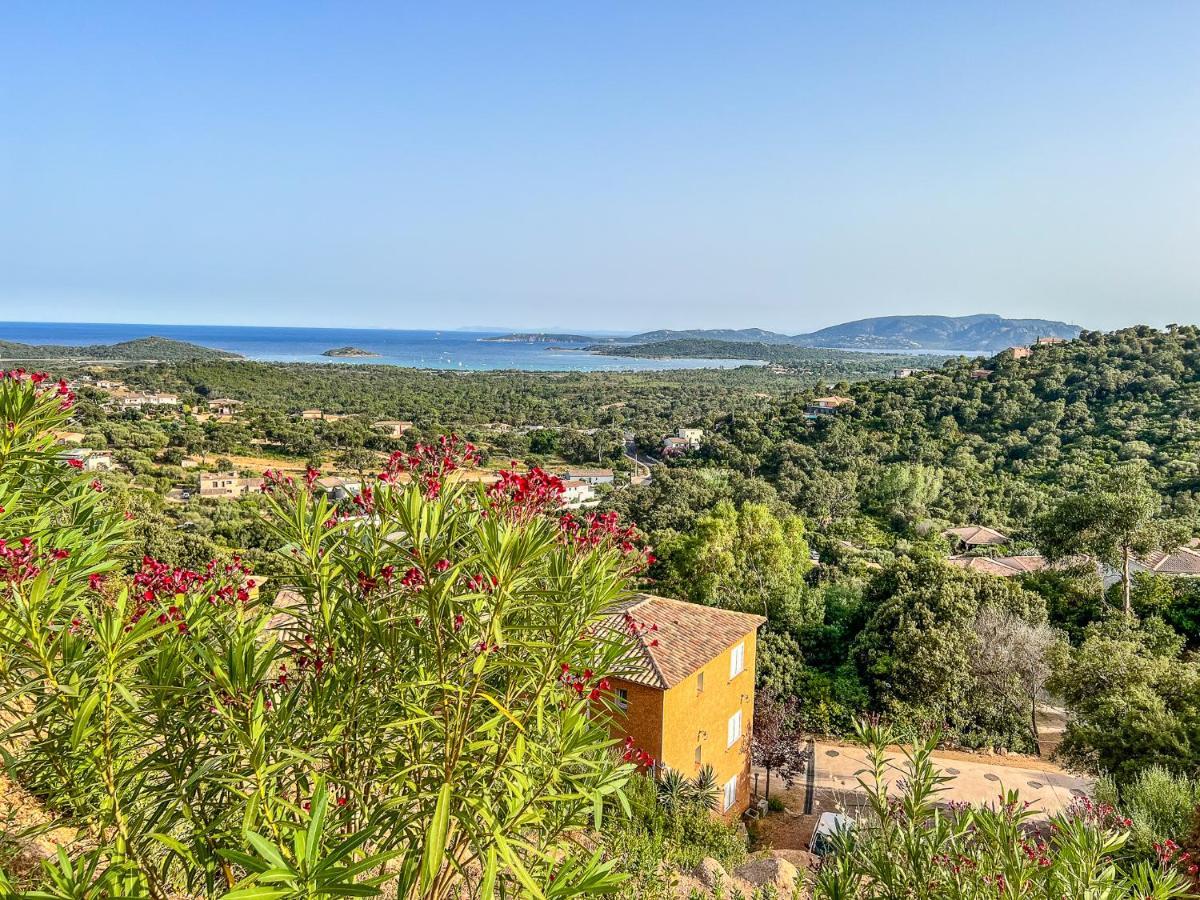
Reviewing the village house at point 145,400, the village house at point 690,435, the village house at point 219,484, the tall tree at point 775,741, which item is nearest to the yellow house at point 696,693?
the tall tree at point 775,741

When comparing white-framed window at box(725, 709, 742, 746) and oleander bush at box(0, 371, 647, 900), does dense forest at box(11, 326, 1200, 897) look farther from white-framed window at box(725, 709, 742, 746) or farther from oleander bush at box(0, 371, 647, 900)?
white-framed window at box(725, 709, 742, 746)

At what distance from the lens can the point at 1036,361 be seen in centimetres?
4825

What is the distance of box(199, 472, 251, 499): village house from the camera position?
34.6 meters

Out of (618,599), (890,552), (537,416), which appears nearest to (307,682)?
(618,599)

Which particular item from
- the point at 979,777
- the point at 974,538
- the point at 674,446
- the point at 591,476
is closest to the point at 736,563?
the point at 979,777

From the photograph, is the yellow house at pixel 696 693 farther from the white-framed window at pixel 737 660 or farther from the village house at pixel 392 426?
the village house at pixel 392 426

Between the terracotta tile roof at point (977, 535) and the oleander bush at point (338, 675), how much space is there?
1247 inches

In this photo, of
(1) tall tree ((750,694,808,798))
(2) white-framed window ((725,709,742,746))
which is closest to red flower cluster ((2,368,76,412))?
(2) white-framed window ((725,709,742,746))

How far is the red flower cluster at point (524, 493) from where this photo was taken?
305cm

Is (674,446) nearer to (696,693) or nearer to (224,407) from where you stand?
(224,407)

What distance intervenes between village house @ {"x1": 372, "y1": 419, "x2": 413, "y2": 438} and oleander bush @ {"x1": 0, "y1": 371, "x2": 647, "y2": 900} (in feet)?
186

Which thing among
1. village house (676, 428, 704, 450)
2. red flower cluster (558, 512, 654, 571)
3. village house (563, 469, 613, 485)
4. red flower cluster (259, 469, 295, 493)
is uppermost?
red flower cluster (259, 469, 295, 493)

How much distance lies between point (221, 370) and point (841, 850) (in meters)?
105

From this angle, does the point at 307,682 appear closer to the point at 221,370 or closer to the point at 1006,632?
the point at 1006,632
